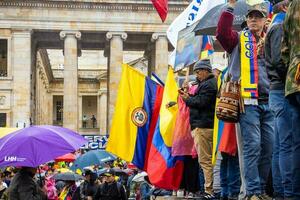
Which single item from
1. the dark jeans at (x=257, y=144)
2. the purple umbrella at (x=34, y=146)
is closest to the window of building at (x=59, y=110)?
the purple umbrella at (x=34, y=146)

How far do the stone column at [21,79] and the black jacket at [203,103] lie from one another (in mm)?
44983

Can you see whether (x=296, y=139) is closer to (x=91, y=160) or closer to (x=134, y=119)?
(x=134, y=119)

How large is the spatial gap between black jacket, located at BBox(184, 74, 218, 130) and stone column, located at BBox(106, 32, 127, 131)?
4595cm

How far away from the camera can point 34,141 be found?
1066cm

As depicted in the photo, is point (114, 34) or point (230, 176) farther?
point (114, 34)

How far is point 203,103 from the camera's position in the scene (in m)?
9.97

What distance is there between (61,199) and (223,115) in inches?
338

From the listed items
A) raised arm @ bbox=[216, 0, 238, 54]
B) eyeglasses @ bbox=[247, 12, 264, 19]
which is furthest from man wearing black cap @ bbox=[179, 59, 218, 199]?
eyeglasses @ bbox=[247, 12, 264, 19]

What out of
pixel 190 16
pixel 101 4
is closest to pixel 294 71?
pixel 190 16

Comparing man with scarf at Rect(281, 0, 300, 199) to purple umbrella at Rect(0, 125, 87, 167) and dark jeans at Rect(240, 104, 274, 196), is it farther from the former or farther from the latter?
purple umbrella at Rect(0, 125, 87, 167)

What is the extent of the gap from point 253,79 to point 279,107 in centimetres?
142

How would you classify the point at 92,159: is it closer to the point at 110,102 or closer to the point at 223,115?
the point at 223,115

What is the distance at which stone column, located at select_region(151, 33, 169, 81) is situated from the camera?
56.5 metres

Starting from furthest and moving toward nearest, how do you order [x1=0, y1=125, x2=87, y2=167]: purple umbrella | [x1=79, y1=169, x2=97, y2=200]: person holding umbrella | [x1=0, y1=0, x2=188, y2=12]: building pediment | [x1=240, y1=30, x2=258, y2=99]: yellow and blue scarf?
[x1=0, y1=0, x2=188, y2=12]: building pediment
[x1=79, y1=169, x2=97, y2=200]: person holding umbrella
[x1=0, y1=125, x2=87, y2=167]: purple umbrella
[x1=240, y1=30, x2=258, y2=99]: yellow and blue scarf
